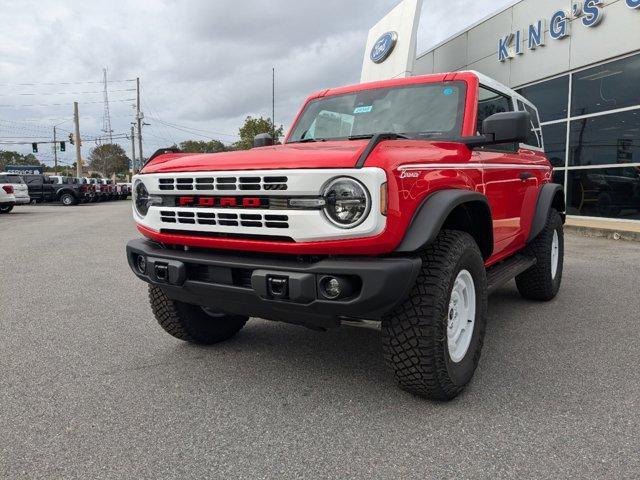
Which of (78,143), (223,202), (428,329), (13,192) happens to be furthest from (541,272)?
(78,143)

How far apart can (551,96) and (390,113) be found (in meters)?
10.8

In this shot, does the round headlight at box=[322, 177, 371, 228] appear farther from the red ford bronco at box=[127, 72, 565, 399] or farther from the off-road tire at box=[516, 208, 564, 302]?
the off-road tire at box=[516, 208, 564, 302]

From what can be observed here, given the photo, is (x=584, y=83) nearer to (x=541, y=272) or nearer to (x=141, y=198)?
(x=541, y=272)

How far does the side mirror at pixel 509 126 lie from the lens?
8.73ft

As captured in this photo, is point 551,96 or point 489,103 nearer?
point 489,103

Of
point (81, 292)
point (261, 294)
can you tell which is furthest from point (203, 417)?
point (81, 292)

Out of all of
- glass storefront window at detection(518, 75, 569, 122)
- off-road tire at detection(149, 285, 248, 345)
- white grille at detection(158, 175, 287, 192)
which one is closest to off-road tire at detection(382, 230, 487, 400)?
white grille at detection(158, 175, 287, 192)

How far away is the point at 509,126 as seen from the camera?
2672 millimetres

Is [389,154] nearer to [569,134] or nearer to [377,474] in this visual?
[377,474]

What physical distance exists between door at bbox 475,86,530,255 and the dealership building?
826 cm

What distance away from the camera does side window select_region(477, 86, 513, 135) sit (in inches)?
137

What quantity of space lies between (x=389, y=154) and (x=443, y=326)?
2.93 feet

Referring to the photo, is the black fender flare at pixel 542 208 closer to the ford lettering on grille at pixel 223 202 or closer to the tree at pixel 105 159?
the ford lettering on grille at pixel 223 202

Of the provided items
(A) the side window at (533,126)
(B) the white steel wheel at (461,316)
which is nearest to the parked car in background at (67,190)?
(A) the side window at (533,126)
